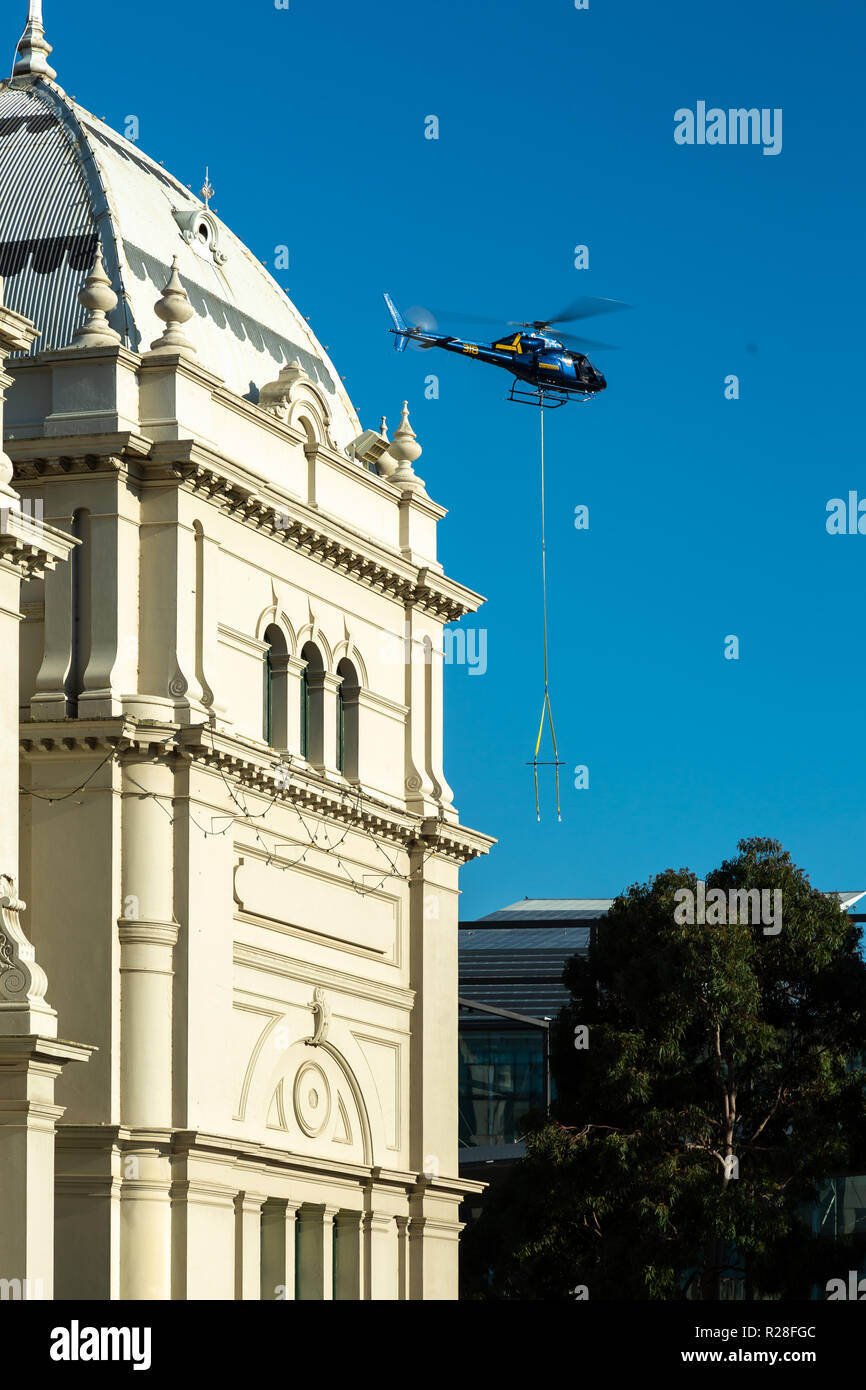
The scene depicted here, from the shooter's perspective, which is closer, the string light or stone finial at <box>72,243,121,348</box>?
the string light

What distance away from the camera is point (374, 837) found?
1970 inches

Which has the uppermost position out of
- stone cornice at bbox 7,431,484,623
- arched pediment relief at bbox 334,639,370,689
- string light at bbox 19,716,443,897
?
stone cornice at bbox 7,431,484,623

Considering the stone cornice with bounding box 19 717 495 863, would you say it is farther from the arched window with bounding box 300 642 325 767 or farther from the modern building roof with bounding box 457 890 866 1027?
the modern building roof with bounding box 457 890 866 1027

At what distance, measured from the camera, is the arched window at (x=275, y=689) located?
1863 inches

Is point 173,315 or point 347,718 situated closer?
point 173,315

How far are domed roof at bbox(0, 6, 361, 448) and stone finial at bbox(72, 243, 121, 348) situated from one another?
0.95 m

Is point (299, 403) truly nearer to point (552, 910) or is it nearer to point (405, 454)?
point (405, 454)

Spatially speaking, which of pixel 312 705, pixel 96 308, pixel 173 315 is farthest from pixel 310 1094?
pixel 96 308

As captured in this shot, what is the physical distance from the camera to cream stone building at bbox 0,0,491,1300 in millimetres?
41875

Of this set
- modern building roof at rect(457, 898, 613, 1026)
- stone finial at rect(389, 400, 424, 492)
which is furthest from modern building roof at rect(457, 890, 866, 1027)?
stone finial at rect(389, 400, 424, 492)

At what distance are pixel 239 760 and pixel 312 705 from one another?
4.71 meters

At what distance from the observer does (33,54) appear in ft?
168

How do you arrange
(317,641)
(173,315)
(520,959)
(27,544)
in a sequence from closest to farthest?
(27,544)
(173,315)
(317,641)
(520,959)
